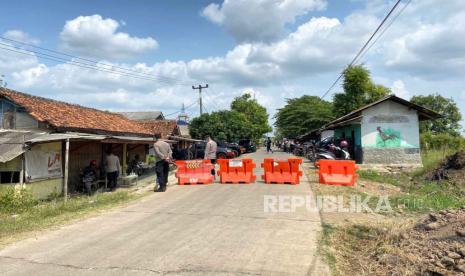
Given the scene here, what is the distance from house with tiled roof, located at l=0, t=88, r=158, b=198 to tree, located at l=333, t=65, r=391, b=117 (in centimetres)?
2262

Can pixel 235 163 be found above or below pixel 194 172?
above

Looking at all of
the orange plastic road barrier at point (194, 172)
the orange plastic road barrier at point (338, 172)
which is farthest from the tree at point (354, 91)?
the orange plastic road barrier at point (194, 172)

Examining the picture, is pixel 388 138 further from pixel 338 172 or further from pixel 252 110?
pixel 252 110

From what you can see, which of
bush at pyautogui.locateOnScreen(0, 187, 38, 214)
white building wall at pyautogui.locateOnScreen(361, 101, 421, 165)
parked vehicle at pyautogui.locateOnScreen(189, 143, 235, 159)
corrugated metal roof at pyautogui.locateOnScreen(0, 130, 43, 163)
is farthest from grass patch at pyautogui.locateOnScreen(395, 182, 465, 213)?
parked vehicle at pyautogui.locateOnScreen(189, 143, 235, 159)

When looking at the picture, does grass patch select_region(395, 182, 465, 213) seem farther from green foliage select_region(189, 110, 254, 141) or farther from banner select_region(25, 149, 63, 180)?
green foliage select_region(189, 110, 254, 141)

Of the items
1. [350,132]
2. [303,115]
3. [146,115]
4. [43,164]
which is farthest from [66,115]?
[303,115]

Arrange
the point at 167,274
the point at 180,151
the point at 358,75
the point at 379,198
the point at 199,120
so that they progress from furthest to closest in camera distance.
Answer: the point at 199,120
the point at 358,75
the point at 180,151
the point at 379,198
the point at 167,274

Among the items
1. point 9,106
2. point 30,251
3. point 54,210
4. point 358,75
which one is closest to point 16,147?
point 54,210

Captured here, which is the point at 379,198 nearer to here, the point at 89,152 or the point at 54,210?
the point at 54,210

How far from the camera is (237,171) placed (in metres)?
15.6

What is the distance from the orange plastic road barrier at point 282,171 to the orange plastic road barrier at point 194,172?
7.17 feet

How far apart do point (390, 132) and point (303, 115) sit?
103ft

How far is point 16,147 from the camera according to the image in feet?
40.8

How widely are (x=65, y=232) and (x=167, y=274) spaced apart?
3.42m
